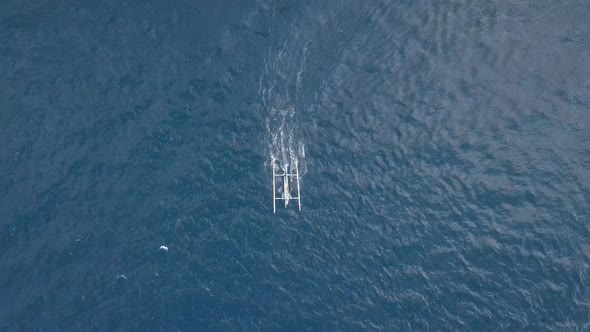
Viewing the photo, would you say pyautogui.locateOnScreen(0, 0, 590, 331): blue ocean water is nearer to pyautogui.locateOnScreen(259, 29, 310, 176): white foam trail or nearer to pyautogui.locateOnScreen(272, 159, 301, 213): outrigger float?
pyautogui.locateOnScreen(259, 29, 310, 176): white foam trail

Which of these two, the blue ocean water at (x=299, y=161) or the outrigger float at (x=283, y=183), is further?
the outrigger float at (x=283, y=183)

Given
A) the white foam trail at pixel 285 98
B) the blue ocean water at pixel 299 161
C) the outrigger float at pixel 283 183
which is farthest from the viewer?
the white foam trail at pixel 285 98

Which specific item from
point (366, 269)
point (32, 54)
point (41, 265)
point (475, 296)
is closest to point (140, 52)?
point (32, 54)

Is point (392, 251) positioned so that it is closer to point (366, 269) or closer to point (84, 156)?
point (366, 269)

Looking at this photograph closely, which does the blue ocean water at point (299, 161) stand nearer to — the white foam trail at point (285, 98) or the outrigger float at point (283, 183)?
the white foam trail at point (285, 98)

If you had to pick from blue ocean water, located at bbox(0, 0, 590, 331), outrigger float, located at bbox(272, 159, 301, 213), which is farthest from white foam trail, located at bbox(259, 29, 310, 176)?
outrigger float, located at bbox(272, 159, 301, 213)

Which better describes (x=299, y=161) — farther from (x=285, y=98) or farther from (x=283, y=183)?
(x=285, y=98)

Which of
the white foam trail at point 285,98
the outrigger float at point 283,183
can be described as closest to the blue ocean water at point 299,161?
the white foam trail at point 285,98

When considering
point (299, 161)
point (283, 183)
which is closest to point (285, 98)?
point (299, 161)
